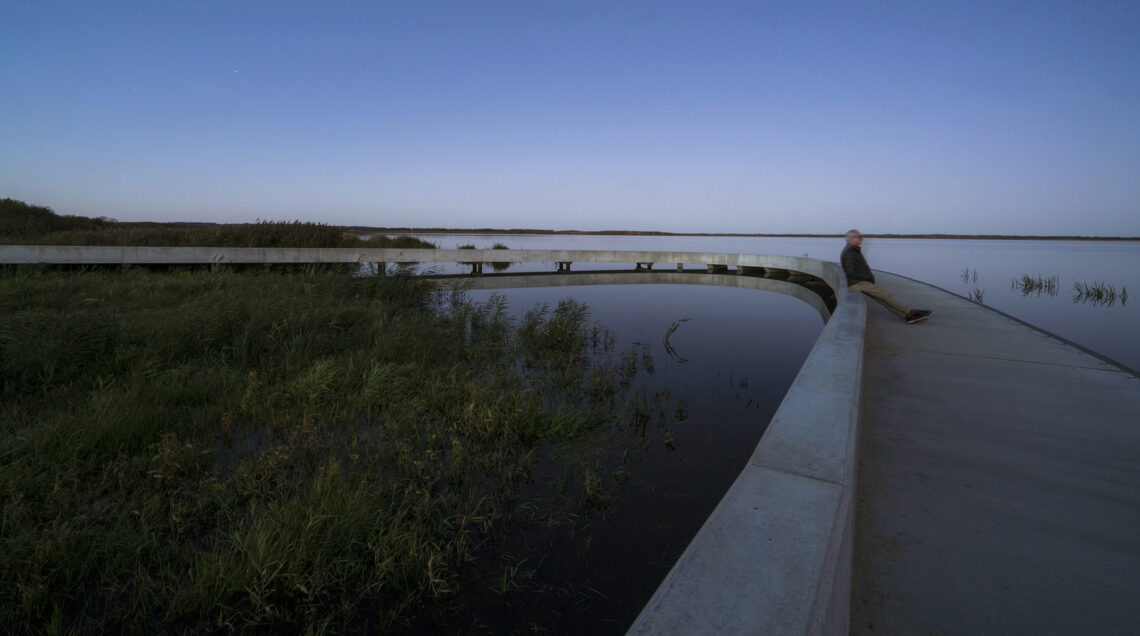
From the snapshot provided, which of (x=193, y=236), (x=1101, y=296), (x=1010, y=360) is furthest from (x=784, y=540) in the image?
(x=193, y=236)

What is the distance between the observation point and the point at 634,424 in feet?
15.8

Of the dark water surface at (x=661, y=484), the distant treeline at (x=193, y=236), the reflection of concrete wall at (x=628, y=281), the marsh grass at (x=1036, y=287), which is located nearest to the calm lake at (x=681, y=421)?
the dark water surface at (x=661, y=484)

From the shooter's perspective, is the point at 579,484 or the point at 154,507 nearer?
the point at 154,507

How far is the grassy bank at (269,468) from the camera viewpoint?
2340mm

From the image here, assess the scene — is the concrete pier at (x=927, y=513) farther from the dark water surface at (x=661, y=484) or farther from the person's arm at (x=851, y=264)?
the person's arm at (x=851, y=264)

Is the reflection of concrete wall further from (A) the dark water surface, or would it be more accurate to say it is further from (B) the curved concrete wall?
(B) the curved concrete wall

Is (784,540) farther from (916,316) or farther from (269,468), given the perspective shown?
(916,316)

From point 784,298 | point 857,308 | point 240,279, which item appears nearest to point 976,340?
point 857,308

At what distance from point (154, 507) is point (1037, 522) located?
4.70 metres

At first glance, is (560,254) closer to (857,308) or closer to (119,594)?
(857,308)

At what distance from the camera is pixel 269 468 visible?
11.0 ft

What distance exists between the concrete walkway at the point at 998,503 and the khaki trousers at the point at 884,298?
2.97 meters

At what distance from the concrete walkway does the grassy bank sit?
5.71 ft

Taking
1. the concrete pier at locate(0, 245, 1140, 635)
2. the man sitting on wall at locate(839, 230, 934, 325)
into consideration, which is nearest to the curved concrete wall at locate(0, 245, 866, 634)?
the concrete pier at locate(0, 245, 1140, 635)
